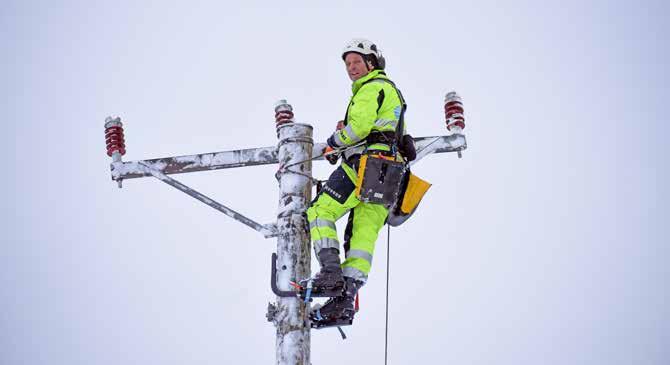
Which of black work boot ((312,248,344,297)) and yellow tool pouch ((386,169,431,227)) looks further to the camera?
yellow tool pouch ((386,169,431,227))

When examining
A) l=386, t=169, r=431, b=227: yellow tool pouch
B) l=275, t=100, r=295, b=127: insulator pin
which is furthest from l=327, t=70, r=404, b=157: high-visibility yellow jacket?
l=275, t=100, r=295, b=127: insulator pin

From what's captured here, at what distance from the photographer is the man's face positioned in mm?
5406

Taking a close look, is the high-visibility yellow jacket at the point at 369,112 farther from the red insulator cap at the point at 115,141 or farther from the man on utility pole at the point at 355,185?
the red insulator cap at the point at 115,141

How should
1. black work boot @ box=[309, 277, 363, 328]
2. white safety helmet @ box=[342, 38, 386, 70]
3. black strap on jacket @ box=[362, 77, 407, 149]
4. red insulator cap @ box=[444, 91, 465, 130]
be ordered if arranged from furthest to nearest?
red insulator cap @ box=[444, 91, 465, 130]
white safety helmet @ box=[342, 38, 386, 70]
black strap on jacket @ box=[362, 77, 407, 149]
black work boot @ box=[309, 277, 363, 328]

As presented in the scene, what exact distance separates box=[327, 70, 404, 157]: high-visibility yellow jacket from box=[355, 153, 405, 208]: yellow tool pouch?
0.51ft

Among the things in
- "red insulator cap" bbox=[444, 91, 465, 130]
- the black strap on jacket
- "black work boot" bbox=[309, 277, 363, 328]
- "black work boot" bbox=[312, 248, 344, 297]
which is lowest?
"black work boot" bbox=[309, 277, 363, 328]

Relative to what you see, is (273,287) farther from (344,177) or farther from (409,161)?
(409,161)

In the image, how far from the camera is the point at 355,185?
16.8 ft

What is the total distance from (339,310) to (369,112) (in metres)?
1.48

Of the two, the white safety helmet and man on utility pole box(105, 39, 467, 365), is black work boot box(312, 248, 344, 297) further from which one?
the white safety helmet

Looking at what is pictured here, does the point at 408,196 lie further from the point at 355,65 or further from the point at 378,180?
the point at 355,65

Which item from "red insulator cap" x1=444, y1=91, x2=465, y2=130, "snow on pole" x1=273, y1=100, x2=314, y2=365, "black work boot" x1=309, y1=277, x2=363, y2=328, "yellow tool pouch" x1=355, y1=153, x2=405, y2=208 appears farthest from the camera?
"red insulator cap" x1=444, y1=91, x2=465, y2=130

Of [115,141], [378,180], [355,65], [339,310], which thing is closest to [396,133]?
[378,180]

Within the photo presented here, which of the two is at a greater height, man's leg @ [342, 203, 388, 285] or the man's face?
the man's face
